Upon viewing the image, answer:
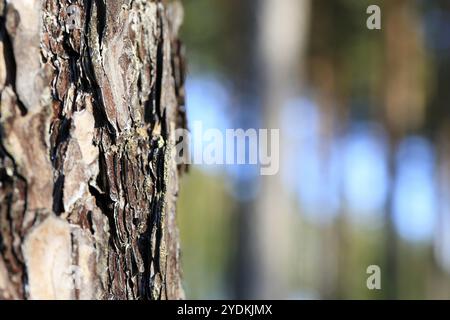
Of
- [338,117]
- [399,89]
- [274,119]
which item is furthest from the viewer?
[338,117]

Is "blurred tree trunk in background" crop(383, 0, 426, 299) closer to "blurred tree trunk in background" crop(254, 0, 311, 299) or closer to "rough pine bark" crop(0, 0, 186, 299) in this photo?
"blurred tree trunk in background" crop(254, 0, 311, 299)

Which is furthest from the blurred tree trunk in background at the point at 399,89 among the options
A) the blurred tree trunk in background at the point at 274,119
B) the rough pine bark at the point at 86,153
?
the rough pine bark at the point at 86,153

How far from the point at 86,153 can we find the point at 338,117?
1127cm

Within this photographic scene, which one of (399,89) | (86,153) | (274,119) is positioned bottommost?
(86,153)

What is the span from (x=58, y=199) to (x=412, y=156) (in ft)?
34.7

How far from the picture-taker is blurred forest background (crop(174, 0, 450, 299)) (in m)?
4.39

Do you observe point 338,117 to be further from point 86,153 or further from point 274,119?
point 86,153

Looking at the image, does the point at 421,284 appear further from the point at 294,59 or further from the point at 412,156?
the point at 294,59

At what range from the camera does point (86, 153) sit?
1.08 metres

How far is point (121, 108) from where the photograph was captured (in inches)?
45.5

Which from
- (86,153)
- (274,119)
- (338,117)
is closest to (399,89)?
(338,117)

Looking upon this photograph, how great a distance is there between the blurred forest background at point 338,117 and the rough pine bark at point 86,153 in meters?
3.04

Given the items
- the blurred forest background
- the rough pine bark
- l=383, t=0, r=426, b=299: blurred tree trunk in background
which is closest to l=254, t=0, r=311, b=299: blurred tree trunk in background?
the blurred forest background

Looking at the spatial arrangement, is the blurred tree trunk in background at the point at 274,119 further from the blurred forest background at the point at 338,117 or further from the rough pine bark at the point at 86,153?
the rough pine bark at the point at 86,153
